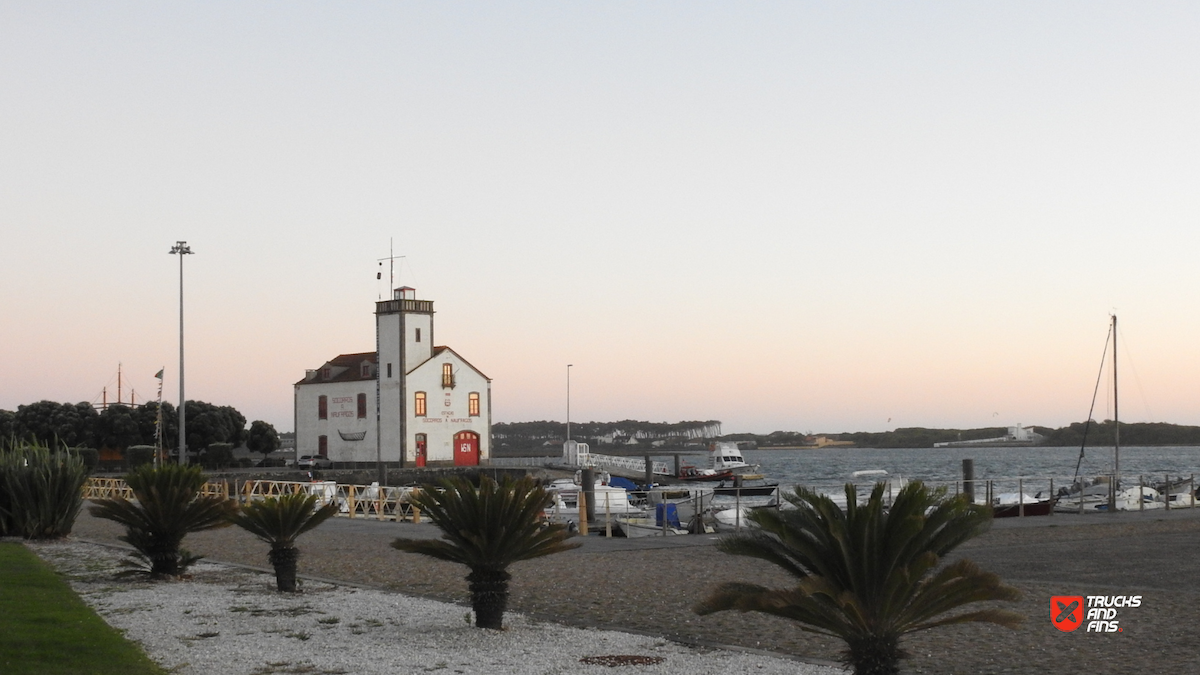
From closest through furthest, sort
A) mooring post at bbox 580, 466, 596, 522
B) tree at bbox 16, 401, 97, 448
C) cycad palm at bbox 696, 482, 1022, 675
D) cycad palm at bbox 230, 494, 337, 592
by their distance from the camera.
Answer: cycad palm at bbox 696, 482, 1022, 675 < cycad palm at bbox 230, 494, 337, 592 < mooring post at bbox 580, 466, 596, 522 < tree at bbox 16, 401, 97, 448

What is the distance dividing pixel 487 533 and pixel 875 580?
5167mm

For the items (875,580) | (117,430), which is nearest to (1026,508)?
(875,580)

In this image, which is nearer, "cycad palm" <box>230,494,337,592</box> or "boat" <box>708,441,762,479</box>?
"cycad palm" <box>230,494,337,592</box>

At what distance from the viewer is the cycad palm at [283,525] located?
14961 mm

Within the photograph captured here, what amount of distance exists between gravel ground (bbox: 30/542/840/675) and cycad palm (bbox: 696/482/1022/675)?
64.5 inches

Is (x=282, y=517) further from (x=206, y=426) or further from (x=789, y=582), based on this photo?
(x=206, y=426)

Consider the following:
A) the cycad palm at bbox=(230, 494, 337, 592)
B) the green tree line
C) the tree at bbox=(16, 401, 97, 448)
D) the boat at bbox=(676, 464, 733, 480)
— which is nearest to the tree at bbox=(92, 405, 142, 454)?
the green tree line

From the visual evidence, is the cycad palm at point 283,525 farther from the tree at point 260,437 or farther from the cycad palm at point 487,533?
the tree at point 260,437

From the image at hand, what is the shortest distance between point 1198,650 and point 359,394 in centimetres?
6565

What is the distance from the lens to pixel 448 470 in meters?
70.3

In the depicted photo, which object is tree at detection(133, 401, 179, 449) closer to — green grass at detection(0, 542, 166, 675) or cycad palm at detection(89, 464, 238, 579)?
cycad palm at detection(89, 464, 238, 579)

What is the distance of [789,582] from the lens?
1457cm

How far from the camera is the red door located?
73.2 meters

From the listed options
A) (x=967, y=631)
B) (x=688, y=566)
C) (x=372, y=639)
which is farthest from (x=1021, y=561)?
(x=372, y=639)
